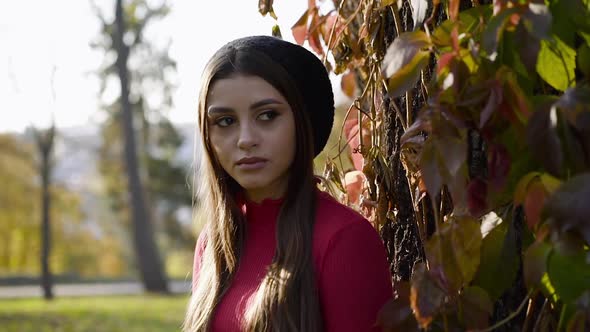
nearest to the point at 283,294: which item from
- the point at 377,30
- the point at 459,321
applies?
the point at 459,321

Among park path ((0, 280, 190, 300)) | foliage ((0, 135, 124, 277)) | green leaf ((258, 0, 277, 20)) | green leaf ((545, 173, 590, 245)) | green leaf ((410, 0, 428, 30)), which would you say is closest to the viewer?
green leaf ((545, 173, 590, 245))

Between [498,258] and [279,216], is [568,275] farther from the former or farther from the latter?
[279,216]

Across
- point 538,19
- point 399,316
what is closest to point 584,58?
point 538,19

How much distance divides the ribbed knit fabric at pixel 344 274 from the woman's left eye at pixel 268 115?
0.19 m

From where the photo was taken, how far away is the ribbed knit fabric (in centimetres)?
147

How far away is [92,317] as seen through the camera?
467 inches

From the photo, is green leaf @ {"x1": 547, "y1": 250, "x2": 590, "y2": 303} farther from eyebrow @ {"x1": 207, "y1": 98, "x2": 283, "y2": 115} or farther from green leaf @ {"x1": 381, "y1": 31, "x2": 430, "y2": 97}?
eyebrow @ {"x1": 207, "y1": 98, "x2": 283, "y2": 115}

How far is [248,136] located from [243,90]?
9 centimetres

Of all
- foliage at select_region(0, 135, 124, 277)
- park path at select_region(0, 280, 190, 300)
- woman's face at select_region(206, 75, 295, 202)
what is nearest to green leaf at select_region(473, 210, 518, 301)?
woman's face at select_region(206, 75, 295, 202)

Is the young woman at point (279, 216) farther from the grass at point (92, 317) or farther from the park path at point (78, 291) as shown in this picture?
the park path at point (78, 291)

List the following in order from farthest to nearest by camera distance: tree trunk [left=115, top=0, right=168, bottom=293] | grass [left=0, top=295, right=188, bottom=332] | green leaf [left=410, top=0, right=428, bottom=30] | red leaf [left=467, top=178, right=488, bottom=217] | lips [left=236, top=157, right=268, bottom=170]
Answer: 1. tree trunk [left=115, top=0, right=168, bottom=293]
2. grass [left=0, top=295, right=188, bottom=332]
3. lips [left=236, top=157, right=268, bottom=170]
4. green leaf [left=410, top=0, right=428, bottom=30]
5. red leaf [left=467, top=178, right=488, bottom=217]

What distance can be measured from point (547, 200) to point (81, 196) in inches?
1146

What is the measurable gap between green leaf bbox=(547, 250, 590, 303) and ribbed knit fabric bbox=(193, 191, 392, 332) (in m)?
0.42

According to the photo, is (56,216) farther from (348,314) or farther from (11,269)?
(348,314)
